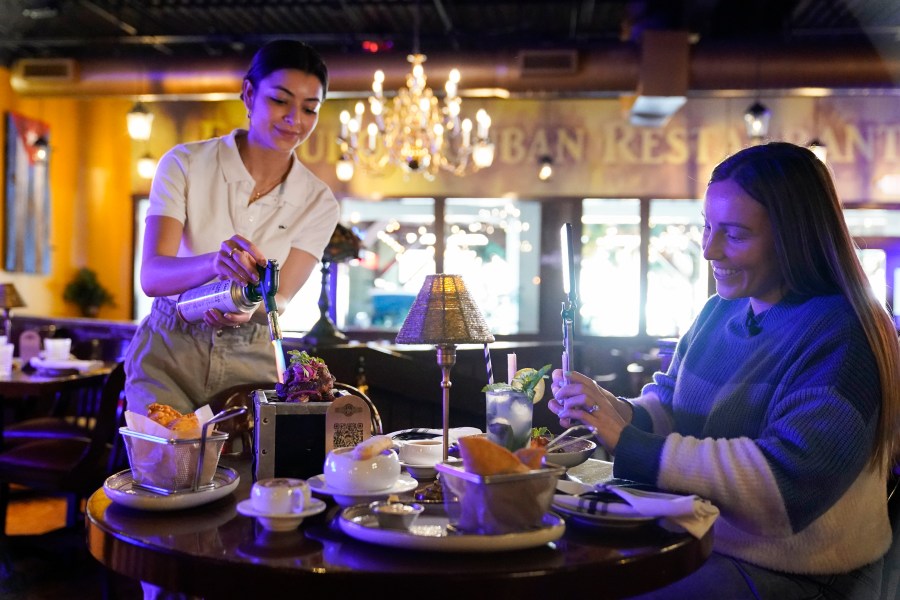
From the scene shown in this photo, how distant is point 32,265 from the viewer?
376 inches

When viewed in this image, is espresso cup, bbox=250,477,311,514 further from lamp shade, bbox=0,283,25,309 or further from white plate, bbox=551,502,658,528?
lamp shade, bbox=0,283,25,309

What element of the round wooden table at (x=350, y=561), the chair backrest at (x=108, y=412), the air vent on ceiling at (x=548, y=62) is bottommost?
the chair backrest at (x=108, y=412)

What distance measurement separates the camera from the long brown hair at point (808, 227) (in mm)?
1572

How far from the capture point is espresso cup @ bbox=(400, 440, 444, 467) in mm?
1743

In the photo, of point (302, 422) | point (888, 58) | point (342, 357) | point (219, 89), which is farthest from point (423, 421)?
point (888, 58)

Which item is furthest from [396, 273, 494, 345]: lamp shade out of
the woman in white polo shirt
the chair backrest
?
the chair backrest

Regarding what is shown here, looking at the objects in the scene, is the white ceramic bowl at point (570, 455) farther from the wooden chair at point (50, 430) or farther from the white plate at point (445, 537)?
the wooden chair at point (50, 430)

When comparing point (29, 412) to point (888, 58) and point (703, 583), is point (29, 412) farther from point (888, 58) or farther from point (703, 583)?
point (888, 58)

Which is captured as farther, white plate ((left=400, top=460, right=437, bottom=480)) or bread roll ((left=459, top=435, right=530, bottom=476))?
white plate ((left=400, top=460, right=437, bottom=480))

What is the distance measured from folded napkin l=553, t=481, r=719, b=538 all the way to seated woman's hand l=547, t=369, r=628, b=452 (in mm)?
125

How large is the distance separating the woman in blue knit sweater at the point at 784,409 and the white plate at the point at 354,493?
0.32 metres

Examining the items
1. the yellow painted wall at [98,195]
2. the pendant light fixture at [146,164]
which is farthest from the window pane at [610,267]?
the yellow painted wall at [98,195]

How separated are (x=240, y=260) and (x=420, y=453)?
0.53 m

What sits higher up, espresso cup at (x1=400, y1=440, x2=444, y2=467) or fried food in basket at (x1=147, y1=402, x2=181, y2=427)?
fried food in basket at (x1=147, y1=402, x2=181, y2=427)
